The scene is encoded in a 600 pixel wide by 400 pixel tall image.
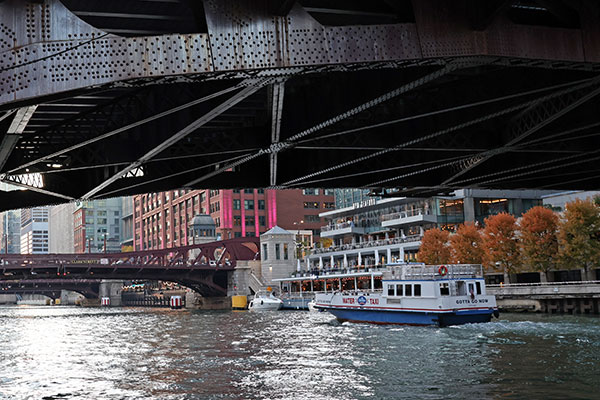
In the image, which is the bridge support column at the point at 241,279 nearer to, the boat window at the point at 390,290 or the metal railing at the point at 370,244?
the metal railing at the point at 370,244

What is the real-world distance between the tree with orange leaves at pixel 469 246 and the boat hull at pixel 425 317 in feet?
104

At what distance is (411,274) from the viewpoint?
56.5 metres

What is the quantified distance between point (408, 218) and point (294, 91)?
9958cm

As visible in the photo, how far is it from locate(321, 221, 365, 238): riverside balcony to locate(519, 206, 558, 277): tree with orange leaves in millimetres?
58347

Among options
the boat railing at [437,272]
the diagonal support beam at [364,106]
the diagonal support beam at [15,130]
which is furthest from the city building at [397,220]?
the diagonal support beam at [15,130]

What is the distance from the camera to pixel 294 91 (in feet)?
70.2

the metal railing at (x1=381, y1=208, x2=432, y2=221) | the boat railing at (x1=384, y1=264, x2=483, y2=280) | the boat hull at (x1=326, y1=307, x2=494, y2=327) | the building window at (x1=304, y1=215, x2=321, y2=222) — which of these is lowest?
the boat hull at (x1=326, y1=307, x2=494, y2=327)

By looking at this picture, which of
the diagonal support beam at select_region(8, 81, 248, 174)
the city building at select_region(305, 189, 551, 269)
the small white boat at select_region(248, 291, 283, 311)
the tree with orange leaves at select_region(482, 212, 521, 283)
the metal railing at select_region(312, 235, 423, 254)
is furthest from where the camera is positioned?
the metal railing at select_region(312, 235, 423, 254)

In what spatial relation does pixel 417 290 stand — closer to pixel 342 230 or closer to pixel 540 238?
pixel 540 238

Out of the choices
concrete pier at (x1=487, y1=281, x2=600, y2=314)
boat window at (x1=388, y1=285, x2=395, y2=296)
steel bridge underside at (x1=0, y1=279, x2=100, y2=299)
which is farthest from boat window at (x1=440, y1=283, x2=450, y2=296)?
steel bridge underside at (x1=0, y1=279, x2=100, y2=299)

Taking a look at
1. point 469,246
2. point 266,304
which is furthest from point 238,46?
point 266,304

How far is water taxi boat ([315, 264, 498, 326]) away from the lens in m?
52.7

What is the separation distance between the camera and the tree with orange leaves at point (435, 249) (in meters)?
94.6

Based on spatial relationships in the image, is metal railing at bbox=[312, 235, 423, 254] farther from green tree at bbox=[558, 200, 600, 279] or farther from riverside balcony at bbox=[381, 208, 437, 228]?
green tree at bbox=[558, 200, 600, 279]
